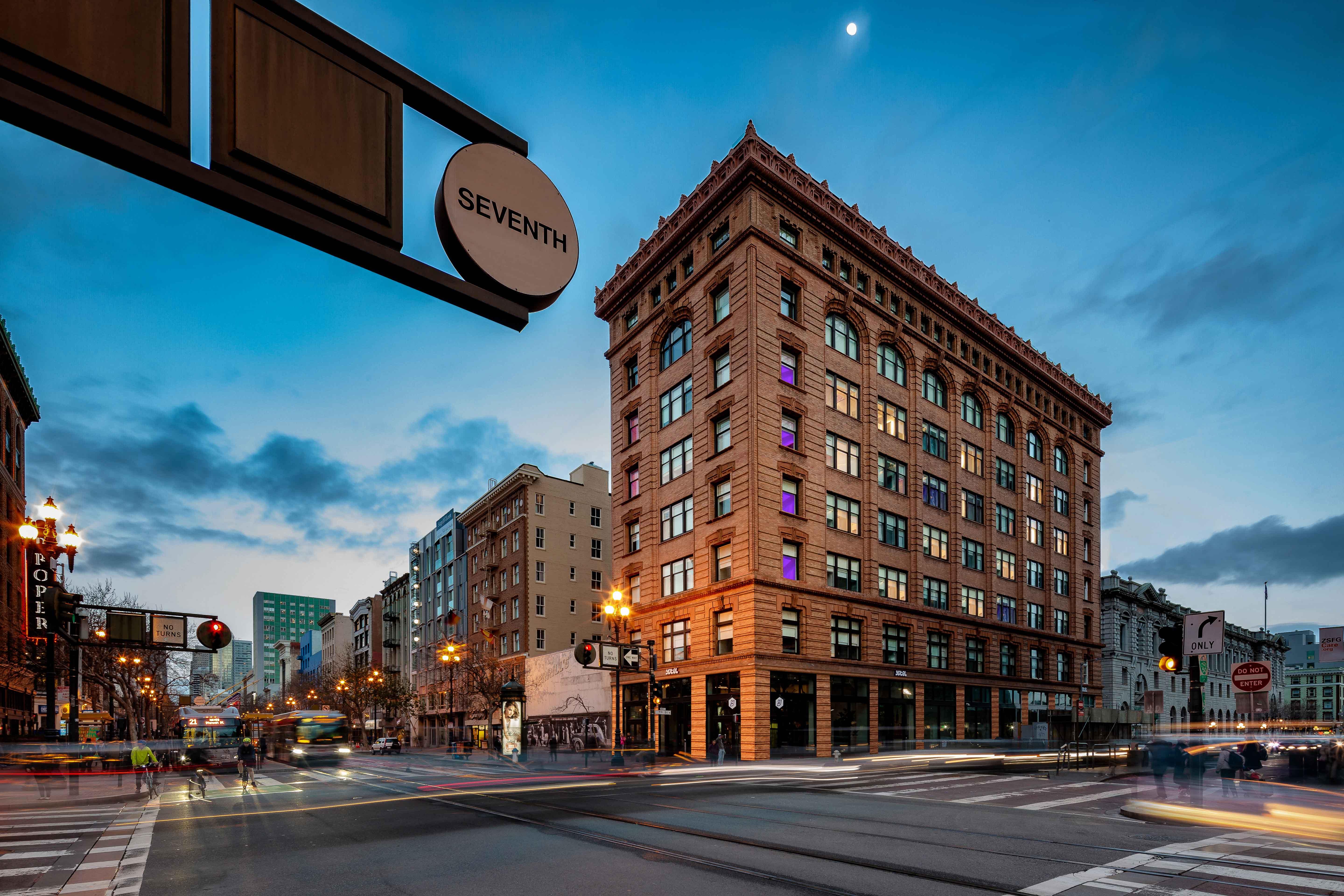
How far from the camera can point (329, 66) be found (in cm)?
233

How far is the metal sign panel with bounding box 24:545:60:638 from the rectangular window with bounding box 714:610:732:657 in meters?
28.7

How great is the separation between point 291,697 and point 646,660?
131m

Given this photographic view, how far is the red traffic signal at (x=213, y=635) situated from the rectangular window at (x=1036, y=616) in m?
56.3

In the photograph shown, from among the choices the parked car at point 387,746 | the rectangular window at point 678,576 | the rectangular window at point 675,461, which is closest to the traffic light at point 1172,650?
the rectangular window at point 678,576

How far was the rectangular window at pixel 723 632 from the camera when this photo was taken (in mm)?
42344

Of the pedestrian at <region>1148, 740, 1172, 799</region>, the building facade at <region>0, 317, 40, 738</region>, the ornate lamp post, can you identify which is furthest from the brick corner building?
the building facade at <region>0, 317, 40, 738</region>

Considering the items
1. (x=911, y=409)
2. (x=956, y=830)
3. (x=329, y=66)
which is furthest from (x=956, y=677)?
(x=329, y=66)

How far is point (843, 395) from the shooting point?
157ft

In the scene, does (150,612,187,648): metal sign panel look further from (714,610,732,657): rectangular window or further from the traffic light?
the traffic light

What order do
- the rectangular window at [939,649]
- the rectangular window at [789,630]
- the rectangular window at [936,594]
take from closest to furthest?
1. the rectangular window at [789,630]
2. the rectangular window at [939,649]
3. the rectangular window at [936,594]

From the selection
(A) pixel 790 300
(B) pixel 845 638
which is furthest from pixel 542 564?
(A) pixel 790 300

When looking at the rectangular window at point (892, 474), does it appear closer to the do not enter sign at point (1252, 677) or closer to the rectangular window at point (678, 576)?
the rectangular window at point (678, 576)

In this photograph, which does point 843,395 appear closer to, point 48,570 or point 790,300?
point 790,300

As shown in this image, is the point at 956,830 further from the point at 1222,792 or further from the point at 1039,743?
the point at 1039,743
